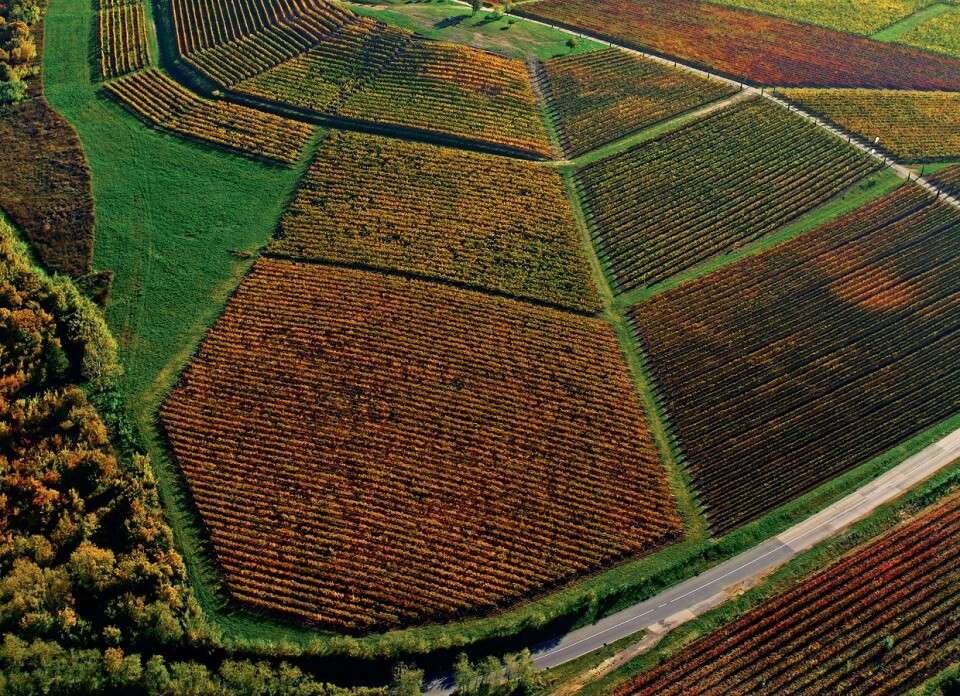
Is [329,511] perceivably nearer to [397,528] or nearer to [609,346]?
[397,528]

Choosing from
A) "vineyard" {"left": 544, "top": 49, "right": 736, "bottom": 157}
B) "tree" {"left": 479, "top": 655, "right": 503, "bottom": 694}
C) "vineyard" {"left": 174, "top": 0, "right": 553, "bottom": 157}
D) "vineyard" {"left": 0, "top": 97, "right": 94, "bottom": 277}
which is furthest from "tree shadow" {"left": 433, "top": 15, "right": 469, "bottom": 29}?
"tree" {"left": 479, "top": 655, "right": 503, "bottom": 694}

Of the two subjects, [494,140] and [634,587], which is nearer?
[634,587]

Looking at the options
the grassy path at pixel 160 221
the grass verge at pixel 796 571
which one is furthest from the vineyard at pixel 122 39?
the grass verge at pixel 796 571

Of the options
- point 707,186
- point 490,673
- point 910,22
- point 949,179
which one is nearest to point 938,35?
point 910,22

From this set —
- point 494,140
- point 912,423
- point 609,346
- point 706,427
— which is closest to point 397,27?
point 494,140

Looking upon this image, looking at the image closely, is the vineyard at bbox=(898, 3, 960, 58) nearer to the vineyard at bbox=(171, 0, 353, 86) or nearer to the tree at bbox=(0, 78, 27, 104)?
the vineyard at bbox=(171, 0, 353, 86)
